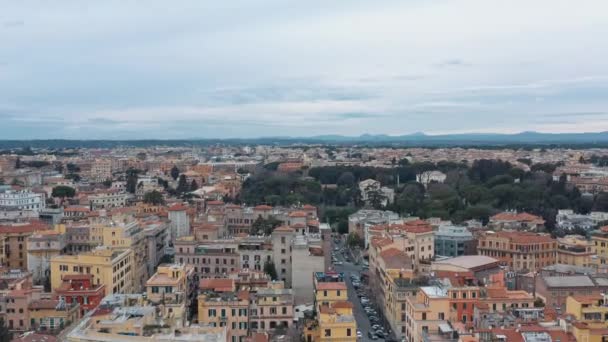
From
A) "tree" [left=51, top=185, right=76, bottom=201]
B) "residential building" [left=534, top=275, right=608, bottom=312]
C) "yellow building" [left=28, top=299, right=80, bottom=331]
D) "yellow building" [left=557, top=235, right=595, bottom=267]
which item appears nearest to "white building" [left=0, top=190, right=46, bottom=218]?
"tree" [left=51, top=185, right=76, bottom=201]

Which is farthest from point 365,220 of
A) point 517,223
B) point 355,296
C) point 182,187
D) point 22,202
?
point 182,187

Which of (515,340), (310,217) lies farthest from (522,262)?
(515,340)

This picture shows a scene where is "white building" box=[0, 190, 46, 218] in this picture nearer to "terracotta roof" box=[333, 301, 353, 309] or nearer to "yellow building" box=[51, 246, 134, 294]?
"yellow building" box=[51, 246, 134, 294]

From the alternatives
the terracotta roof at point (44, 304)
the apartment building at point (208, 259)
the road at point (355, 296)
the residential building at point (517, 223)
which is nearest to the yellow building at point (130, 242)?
the apartment building at point (208, 259)

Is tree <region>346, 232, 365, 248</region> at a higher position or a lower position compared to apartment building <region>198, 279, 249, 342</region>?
lower

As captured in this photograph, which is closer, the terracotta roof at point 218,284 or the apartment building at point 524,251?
the terracotta roof at point 218,284

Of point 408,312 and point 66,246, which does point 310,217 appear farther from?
point 408,312

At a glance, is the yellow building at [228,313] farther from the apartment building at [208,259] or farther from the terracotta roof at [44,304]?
the apartment building at [208,259]
